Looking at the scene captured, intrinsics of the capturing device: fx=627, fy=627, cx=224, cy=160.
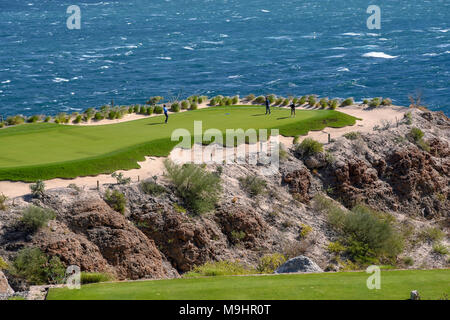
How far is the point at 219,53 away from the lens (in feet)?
291

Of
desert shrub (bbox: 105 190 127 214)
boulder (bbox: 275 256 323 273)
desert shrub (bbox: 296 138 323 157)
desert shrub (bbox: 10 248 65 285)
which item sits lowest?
desert shrub (bbox: 10 248 65 285)

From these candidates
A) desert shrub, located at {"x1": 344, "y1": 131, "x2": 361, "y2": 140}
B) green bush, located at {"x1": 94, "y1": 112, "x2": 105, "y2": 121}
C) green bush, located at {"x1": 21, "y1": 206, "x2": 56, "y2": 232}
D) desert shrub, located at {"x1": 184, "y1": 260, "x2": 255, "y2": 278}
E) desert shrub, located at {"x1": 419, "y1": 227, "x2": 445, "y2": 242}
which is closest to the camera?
green bush, located at {"x1": 21, "y1": 206, "x2": 56, "y2": 232}

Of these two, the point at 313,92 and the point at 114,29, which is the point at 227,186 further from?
the point at 114,29

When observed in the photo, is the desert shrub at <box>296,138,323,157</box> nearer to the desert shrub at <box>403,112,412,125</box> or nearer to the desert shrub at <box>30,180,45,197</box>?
the desert shrub at <box>403,112,412,125</box>

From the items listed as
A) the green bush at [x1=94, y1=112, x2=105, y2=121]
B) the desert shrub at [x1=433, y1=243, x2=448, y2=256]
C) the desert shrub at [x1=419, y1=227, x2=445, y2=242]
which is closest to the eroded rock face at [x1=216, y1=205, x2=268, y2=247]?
the desert shrub at [x1=433, y1=243, x2=448, y2=256]

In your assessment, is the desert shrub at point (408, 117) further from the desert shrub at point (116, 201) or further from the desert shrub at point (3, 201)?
the desert shrub at point (3, 201)

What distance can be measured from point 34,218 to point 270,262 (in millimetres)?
10095

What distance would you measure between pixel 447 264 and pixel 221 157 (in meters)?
12.3

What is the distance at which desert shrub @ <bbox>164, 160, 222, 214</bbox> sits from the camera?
94.2 feet

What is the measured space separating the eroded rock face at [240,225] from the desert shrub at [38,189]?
791cm

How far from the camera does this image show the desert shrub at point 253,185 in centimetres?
3134

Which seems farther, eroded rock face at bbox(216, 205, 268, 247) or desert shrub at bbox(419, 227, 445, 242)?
desert shrub at bbox(419, 227, 445, 242)

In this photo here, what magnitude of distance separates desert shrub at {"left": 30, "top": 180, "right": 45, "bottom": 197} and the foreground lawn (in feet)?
26.7

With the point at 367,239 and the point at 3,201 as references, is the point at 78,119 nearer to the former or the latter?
the point at 3,201
